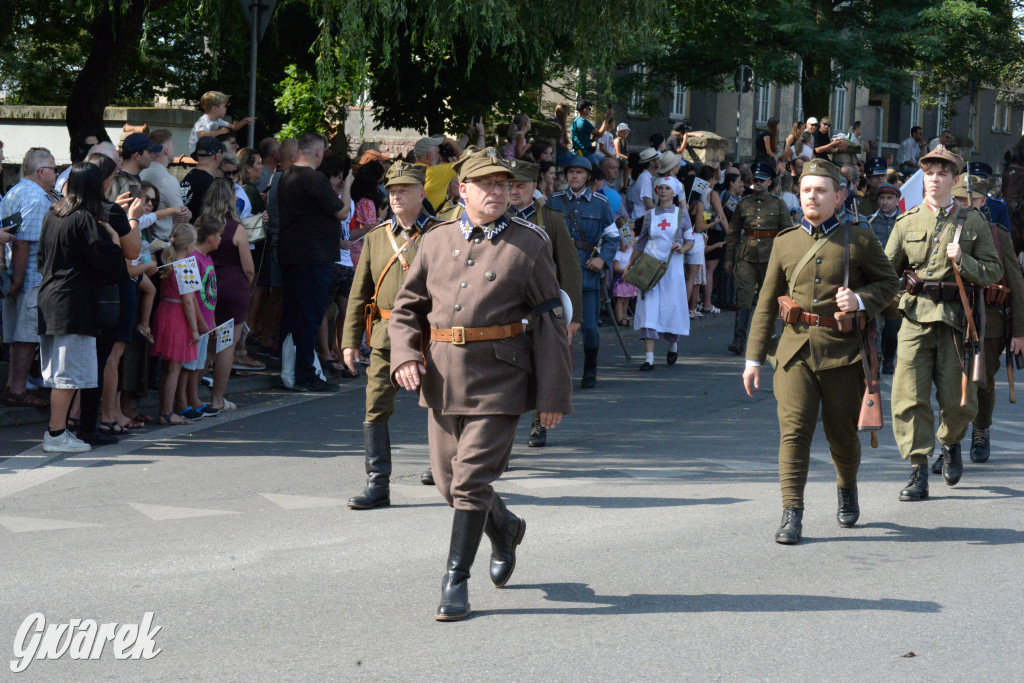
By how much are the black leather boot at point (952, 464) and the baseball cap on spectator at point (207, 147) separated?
6.70m

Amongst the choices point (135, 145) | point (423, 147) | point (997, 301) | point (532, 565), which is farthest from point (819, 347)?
point (423, 147)

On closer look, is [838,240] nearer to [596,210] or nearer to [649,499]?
[649,499]

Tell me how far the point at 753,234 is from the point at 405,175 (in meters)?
7.45

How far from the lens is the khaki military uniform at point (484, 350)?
5734mm

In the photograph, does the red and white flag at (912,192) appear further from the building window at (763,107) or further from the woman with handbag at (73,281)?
the building window at (763,107)

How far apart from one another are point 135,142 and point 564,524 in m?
5.37

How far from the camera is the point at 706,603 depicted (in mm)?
5863

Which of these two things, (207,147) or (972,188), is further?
(207,147)

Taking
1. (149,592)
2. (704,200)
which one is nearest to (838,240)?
(149,592)

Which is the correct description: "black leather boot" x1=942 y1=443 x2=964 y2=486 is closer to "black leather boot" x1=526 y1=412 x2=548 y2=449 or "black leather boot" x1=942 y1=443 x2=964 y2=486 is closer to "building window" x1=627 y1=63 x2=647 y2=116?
"black leather boot" x1=526 y1=412 x2=548 y2=449

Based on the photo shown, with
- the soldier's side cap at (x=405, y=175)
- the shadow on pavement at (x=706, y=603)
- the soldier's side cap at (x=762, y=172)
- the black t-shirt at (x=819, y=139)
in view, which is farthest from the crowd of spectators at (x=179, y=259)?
the black t-shirt at (x=819, y=139)

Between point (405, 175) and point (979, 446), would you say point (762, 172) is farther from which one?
point (405, 175)

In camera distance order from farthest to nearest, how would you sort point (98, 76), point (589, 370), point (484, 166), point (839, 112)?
point (839, 112) → point (98, 76) → point (589, 370) → point (484, 166)

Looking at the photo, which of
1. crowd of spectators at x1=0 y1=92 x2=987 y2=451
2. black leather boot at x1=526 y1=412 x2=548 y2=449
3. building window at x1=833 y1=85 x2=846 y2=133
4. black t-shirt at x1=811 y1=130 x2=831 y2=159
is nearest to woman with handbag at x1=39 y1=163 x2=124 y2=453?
crowd of spectators at x1=0 y1=92 x2=987 y2=451
